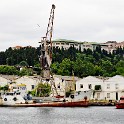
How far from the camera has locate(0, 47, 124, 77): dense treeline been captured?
135 m

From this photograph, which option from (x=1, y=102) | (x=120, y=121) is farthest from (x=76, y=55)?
(x=120, y=121)

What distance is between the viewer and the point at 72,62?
464ft

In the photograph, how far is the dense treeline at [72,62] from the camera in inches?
5325

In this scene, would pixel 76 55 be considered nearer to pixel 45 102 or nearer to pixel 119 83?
pixel 119 83

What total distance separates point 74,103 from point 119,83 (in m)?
17.3

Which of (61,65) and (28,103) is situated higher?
(61,65)

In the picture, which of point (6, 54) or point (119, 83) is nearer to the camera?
point (119, 83)

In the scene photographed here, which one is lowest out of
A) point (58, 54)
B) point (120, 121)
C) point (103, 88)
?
point (120, 121)

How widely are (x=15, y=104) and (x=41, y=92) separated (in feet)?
37.3

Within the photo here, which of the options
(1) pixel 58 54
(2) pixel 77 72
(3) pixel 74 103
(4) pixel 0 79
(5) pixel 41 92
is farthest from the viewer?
(1) pixel 58 54

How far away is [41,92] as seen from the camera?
9988cm

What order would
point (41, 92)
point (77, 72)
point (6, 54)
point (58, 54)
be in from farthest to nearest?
point (6, 54) < point (58, 54) < point (77, 72) < point (41, 92)

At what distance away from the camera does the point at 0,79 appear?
118125 mm

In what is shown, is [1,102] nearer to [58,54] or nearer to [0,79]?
[0,79]
